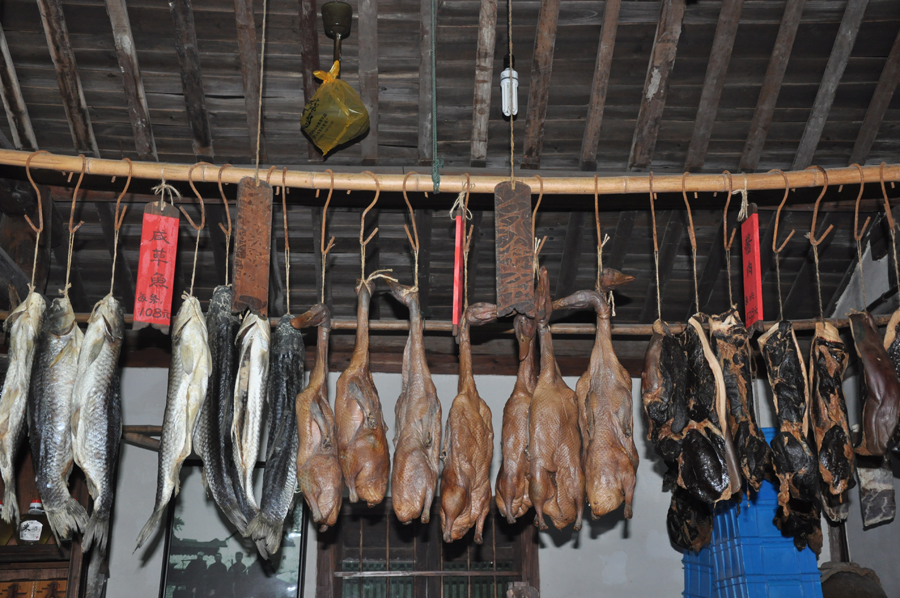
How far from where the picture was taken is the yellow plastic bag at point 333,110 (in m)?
4.69

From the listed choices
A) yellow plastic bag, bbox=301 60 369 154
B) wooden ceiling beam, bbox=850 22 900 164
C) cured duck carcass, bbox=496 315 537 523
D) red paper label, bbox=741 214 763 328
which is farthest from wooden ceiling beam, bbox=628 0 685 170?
cured duck carcass, bbox=496 315 537 523

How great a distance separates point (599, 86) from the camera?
496 cm

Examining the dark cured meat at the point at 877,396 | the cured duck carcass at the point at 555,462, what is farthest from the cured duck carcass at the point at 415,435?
the dark cured meat at the point at 877,396

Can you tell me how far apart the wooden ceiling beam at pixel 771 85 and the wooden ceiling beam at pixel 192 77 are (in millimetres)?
3728

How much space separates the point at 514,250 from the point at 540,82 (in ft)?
6.43

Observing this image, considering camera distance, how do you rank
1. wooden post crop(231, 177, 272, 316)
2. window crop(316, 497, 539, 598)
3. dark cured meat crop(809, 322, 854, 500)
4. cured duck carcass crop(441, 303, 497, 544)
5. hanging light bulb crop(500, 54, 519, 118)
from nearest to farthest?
1. wooden post crop(231, 177, 272, 316)
2. dark cured meat crop(809, 322, 854, 500)
3. cured duck carcass crop(441, 303, 497, 544)
4. hanging light bulb crop(500, 54, 519, 118)
5. window crop(316, 497, 539, 598)

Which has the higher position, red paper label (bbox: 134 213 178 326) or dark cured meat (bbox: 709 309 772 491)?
red paper label (bbox: 134 213 178 326)

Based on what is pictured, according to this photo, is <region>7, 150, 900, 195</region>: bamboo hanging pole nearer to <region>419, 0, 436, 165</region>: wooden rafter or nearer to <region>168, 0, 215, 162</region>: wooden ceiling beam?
<region>419, 0, 436, 165</region>: wooden rafter

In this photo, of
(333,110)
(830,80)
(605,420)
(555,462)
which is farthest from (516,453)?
(830,80)

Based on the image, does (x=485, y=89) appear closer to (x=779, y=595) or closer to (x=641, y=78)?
(x=641, y=78)

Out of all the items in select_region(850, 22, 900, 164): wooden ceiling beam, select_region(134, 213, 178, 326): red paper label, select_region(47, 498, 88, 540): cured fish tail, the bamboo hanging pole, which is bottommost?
select_region(47, 498, 88, 540): cured fish tail

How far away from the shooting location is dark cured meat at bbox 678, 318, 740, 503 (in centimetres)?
342

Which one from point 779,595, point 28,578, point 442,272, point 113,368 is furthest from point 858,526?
point 28,578

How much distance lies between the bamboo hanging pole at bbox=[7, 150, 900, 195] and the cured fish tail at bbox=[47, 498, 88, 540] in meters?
1.55
